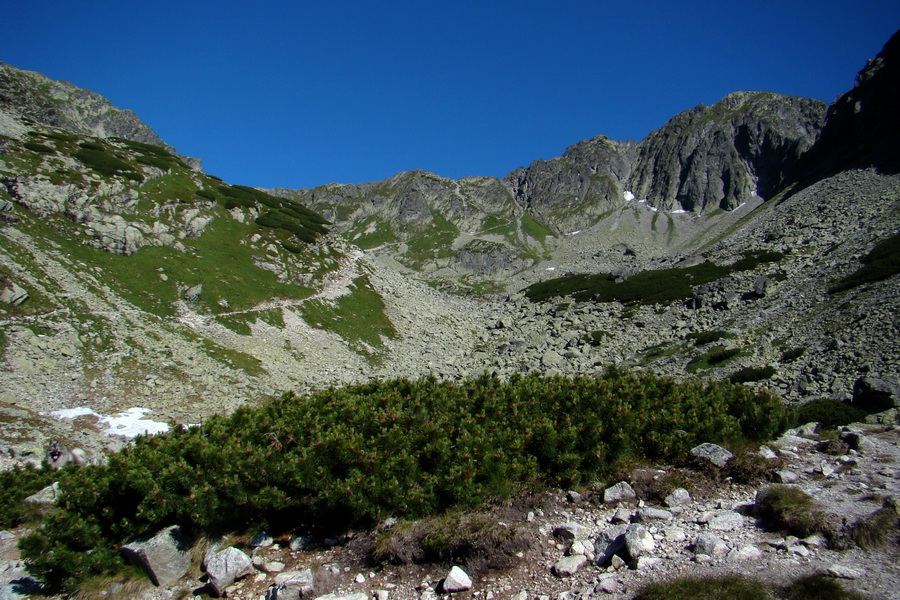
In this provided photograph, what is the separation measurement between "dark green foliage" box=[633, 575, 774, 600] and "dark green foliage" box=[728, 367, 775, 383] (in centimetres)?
2915

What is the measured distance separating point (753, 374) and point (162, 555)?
36.5m

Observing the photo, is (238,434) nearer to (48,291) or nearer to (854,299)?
(48,291)

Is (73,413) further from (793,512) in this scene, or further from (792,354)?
(792,354)

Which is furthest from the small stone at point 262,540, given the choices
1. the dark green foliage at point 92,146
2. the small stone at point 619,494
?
the dark green foliage at point 92,146

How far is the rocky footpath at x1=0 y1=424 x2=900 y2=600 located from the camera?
7.96 metres

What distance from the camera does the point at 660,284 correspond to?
236 feet

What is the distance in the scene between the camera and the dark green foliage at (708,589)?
6.86 meters

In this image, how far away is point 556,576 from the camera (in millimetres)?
8648

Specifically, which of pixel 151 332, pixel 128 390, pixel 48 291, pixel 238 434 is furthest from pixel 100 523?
pixel 48 291

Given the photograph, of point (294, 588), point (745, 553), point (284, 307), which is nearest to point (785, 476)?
point (745, 553)

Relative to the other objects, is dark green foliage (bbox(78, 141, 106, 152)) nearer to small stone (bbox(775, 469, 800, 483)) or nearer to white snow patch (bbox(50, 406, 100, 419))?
white snow patch (bbox(50, 406, 100, 419))

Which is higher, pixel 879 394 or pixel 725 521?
pixel 725 521

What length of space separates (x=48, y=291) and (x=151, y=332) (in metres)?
7.40

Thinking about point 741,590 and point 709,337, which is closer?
point 741,590
